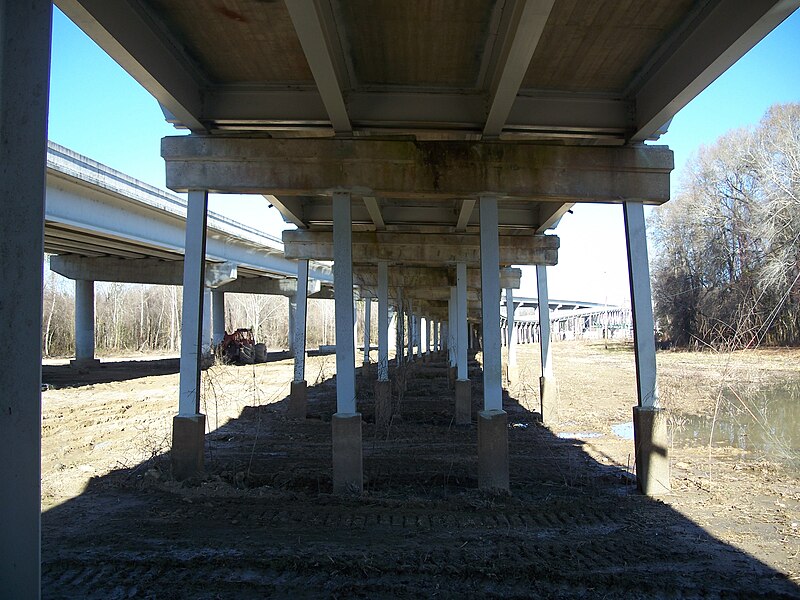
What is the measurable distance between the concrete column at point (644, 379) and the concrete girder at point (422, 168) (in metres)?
0.54

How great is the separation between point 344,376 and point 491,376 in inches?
81.0

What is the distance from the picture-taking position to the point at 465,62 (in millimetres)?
7727

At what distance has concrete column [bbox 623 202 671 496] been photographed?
28.1 feet

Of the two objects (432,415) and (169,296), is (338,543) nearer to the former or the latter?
(432,415)

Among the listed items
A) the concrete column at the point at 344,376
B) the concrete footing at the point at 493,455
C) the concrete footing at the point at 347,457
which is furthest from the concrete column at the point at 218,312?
the concrete footing at the point at 493,455

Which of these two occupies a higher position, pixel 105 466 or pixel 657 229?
pixel 657 229

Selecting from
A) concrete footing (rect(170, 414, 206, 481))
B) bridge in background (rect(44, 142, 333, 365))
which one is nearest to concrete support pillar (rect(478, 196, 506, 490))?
concrete footing (rect(170, 414, 206, 481))

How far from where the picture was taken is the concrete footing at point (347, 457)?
338 inches

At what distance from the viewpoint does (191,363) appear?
9.06 metres

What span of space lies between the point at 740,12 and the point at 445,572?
5.81 meters

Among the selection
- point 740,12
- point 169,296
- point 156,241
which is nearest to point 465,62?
point 740,12

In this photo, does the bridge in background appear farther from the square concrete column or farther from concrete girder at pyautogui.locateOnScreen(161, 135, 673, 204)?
the square concrete column

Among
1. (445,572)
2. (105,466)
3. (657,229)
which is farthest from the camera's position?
(657,229)

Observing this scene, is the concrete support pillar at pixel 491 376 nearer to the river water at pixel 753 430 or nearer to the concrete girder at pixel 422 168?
the concrete girder at pixel 422 168
